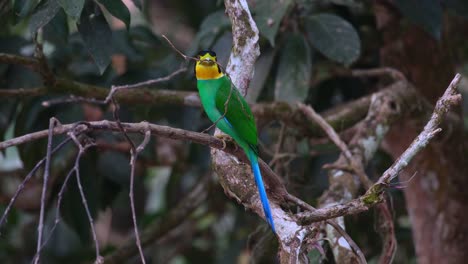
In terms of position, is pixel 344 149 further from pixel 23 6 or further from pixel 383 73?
pixel 23 6

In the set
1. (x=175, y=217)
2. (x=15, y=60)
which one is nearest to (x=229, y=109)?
(x=15, y=60)

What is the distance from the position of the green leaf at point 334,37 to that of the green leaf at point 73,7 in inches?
46.0

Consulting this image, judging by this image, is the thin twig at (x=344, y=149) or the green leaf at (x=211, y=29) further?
the green leaf at (x=211, y=29)

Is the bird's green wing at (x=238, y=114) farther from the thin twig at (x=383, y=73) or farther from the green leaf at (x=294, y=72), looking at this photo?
the thin twig at (x=383, y=73)

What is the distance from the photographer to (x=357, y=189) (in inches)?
116

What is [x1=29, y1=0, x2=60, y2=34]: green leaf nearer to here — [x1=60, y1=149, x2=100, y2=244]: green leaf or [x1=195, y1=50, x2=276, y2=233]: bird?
[x1=195, y1=50, x2=276, y2=233]: bird

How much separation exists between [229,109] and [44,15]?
27.1 inches

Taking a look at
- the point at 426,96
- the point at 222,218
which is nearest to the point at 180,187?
the point at 222,218

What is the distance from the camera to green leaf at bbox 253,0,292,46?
299cm

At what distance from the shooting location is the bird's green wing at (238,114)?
7.89ft

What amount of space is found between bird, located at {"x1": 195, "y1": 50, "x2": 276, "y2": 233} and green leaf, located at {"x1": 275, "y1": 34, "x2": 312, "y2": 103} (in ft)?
2.04

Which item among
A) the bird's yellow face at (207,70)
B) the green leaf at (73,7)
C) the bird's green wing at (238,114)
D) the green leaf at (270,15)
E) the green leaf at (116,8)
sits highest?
the green leaf at (73,7)

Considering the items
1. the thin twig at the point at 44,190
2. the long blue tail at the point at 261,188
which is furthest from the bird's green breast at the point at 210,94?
the thin twig at the point at 44,190

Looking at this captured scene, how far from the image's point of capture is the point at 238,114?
8.15ft
